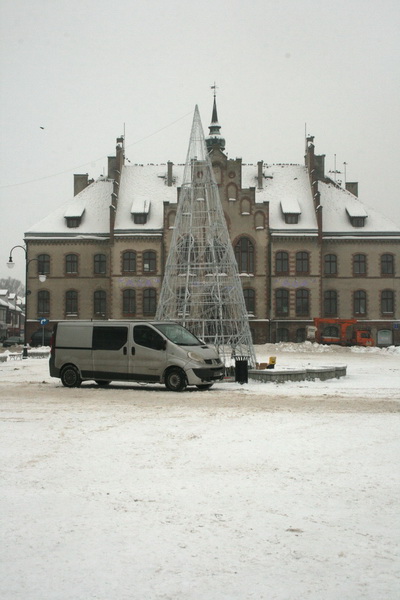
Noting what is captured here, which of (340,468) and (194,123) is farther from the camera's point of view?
(194,123)

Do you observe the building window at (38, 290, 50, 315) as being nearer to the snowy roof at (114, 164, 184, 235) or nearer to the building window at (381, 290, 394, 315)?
the snowy roof at (114, 164, 184, 235)

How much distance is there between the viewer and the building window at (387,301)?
195 ft

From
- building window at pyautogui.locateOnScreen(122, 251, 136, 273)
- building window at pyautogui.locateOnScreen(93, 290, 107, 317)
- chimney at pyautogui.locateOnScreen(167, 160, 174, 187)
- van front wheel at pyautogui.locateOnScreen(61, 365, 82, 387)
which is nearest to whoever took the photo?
van front wheel at pyautogui.locateOnScreen(61, 365, 82, 387)

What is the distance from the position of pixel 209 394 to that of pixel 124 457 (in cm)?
892

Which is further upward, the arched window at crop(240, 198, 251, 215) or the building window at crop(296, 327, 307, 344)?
the arched window at crop(240, 198, 251, 215)

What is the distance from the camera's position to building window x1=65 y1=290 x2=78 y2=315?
60125 mm

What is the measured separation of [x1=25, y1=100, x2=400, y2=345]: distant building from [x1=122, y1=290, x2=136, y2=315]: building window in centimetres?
9

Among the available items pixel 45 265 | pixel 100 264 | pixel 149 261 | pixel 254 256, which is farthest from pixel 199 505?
pixel 45 265

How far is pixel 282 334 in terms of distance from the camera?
58469mm

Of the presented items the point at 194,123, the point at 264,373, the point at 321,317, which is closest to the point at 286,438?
the point at 264,373

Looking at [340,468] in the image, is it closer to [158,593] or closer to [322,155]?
[158,593]

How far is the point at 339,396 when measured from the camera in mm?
16984

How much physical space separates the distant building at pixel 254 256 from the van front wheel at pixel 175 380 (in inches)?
1574

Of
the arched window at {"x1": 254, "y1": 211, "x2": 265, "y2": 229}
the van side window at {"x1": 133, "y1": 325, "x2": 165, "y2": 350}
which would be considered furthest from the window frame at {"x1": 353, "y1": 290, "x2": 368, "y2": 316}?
the van side window at {"x1": 133, "y1": 325, "x2": 165, "y2": 350}
